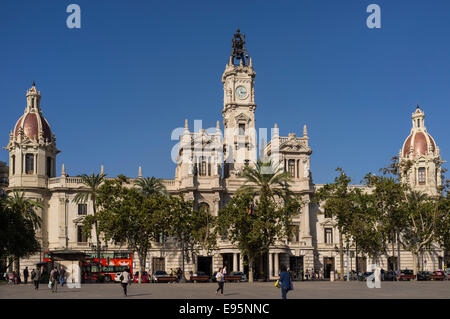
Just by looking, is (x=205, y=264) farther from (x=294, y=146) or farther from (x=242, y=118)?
(x=242, y=118)

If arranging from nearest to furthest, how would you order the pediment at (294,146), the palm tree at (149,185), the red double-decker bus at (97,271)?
the red double-decker bus at (97,271), the palm tree at (149,185), the pediment at (294,146)

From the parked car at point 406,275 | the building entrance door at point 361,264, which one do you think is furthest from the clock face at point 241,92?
the parked car at point 406,275

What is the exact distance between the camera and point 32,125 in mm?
95500

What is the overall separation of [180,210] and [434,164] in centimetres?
4646

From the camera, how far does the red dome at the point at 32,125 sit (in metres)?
95.2

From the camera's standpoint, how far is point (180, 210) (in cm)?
7775

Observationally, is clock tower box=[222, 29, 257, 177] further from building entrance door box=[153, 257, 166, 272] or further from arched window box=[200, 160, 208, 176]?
building entrance door box=[153, 257, 166, 272]

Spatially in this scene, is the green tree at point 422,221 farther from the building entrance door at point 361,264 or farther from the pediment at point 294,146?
the pediment at point 294,146

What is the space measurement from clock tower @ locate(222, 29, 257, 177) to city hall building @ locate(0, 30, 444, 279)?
0.49 ft

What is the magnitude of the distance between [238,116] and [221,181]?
1092 centimetres

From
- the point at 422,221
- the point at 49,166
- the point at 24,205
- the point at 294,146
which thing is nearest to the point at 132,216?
the point at 24,205

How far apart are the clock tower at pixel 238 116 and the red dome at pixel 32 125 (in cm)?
2653

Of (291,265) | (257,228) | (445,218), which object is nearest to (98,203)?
(257,228)
